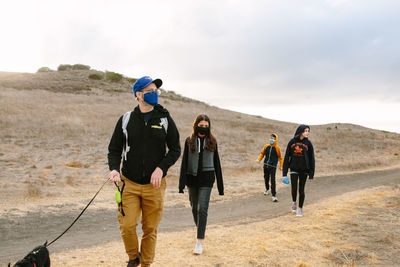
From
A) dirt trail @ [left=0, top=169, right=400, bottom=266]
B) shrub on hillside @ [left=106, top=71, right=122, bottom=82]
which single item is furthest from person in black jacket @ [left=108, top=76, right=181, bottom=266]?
shrub on hillside @ [left=106, top=71, right=122, bottom=82]

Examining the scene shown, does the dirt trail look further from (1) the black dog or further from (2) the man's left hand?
(2) the man's left hand

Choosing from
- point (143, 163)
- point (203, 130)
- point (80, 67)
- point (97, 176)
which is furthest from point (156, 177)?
point (80, 67)

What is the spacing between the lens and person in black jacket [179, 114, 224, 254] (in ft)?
18.7

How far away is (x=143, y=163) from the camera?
398 cm

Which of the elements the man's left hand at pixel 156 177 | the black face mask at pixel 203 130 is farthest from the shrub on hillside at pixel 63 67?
the man's left hand at pixel 156 177

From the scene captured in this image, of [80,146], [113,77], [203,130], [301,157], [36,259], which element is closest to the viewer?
[36,259]

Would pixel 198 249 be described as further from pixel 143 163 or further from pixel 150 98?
pixel 150 98

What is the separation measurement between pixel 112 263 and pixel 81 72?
52.9 m

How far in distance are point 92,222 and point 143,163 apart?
5379 mm

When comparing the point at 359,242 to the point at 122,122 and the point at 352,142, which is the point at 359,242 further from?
the point at 352,142

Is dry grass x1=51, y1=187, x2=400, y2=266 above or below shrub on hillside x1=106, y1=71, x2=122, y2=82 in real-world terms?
below

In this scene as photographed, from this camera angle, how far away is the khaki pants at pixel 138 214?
13.1 feet

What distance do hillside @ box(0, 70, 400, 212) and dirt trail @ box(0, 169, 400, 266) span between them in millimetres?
1292

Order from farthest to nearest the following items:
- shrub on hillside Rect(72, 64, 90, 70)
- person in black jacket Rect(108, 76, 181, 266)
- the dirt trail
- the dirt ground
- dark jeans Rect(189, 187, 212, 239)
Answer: shrub on hillside Rect(72, 64, 90, 70) → the dirt ground → the dirt trail → dark jeans Rect(189, 187, 212, 239) → person in black jacket Rect(108, 76, 181, 266)
